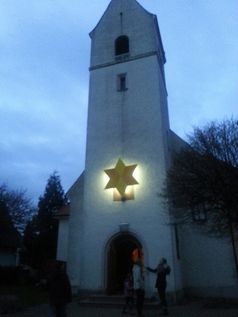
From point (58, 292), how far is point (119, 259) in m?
11.4

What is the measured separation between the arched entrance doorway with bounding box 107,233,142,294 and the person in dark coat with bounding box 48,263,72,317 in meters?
9.37

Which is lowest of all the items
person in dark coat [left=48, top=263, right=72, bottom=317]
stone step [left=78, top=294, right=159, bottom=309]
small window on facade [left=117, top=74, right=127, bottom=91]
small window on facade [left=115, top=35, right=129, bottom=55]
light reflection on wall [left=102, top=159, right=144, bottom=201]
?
stone step [left=78, top=294, right=159, bottom=309]

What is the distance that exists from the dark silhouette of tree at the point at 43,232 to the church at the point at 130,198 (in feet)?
44.9

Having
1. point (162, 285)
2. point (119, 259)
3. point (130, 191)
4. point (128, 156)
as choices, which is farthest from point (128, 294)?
point (128, 156)

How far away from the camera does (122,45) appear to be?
24109 millimetres

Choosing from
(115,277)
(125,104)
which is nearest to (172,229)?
(115,277)

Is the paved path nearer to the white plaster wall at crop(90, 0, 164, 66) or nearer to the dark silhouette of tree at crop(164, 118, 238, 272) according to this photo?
the dark silhouette of tree at crop(164, 118, 238, 272)

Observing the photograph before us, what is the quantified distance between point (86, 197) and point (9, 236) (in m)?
15.5

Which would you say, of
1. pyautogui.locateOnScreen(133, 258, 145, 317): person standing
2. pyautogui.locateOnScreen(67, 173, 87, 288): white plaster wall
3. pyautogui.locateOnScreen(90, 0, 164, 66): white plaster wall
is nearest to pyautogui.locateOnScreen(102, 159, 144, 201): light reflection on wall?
pyautogui.locateOnScreen(67, 173, 87, 288): white plaster wall

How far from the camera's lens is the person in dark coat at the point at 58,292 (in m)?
8.42

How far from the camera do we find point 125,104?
2112 cm

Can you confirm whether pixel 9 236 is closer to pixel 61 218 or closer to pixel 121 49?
pixel 61 218

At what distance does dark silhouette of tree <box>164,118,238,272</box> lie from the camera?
1280 cm

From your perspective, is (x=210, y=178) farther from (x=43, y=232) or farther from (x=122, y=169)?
(x=43, y=232)
